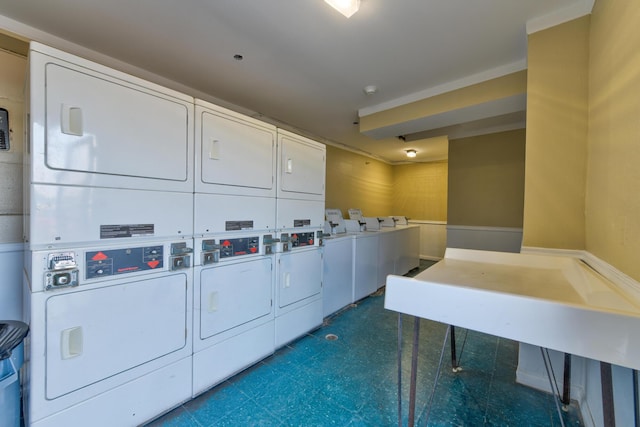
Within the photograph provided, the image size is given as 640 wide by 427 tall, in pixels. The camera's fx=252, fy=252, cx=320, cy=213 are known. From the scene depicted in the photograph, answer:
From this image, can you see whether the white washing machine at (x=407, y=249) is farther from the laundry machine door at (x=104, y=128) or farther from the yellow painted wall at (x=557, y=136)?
the laundry machine door at (x=104, y=128)

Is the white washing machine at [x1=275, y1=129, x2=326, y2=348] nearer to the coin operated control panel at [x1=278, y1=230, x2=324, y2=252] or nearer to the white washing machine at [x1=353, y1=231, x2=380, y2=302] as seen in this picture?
the coin operated control panel at [x1=278, y1=230, x2=324, y2=252]

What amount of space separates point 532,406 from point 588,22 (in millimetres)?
2584

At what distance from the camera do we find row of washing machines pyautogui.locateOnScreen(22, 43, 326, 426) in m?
1.15

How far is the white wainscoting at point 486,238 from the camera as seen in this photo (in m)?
4.19

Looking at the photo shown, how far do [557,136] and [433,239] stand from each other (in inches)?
198

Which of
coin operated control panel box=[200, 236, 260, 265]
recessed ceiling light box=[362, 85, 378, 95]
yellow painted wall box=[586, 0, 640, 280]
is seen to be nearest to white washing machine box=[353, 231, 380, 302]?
coin operated control panel box=[200, 236, 260, 265]

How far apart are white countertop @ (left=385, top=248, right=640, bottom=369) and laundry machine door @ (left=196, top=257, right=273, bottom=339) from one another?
123cm

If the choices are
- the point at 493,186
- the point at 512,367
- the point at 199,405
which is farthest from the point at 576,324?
the point at 493,186

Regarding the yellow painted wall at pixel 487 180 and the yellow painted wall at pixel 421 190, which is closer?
the yellow painted wall at pixel 487 180

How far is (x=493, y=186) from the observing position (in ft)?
14.3

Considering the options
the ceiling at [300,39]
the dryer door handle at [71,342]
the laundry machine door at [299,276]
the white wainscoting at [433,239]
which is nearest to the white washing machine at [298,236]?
the laundry machine door at [299,276]

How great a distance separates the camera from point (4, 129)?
5.56 feet

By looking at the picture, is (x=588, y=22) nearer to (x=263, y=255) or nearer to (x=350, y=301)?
(x=263, y=255)

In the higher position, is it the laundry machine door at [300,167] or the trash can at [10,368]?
the laundry machine door at [300,167]
